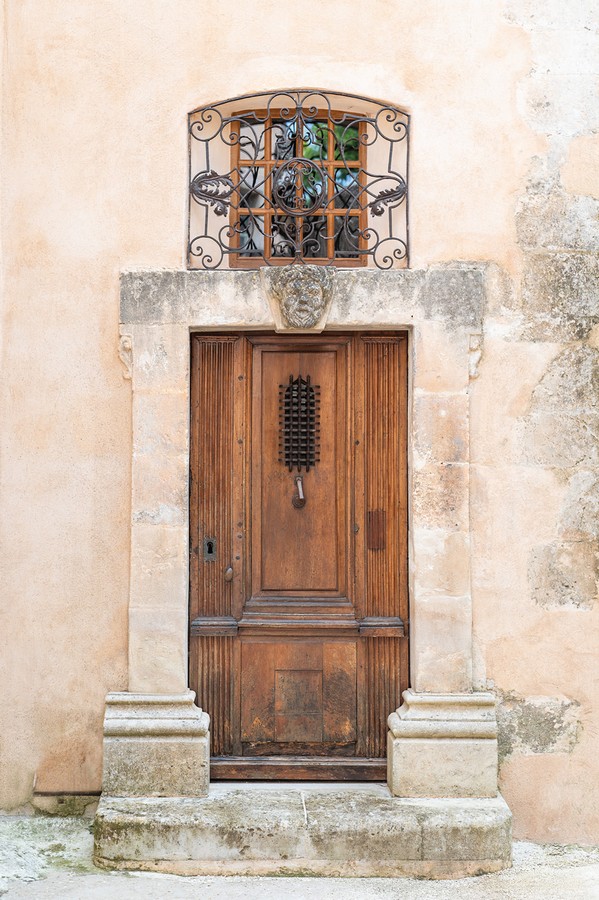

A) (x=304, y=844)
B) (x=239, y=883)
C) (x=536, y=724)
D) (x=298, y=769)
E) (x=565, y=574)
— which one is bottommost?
(x=239, y=883)

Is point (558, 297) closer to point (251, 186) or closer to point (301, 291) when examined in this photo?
point (301, 291)

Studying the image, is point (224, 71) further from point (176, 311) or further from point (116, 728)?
point (116, 728)

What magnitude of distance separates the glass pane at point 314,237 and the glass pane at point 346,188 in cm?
13

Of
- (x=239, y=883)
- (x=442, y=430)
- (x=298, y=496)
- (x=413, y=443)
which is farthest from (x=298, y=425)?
(x=239, y=883)

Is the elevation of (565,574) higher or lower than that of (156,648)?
higher

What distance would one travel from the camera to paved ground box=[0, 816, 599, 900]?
4.22m

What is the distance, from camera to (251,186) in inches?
200

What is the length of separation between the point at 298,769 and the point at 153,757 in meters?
0.76

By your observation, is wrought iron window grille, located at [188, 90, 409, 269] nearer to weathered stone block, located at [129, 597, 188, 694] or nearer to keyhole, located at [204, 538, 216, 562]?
keyhole, located at [204, 538, 216, 562]

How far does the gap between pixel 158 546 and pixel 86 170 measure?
192 centimetres

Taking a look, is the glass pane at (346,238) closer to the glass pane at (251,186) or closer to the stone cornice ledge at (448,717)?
the glass pane at (251,186)

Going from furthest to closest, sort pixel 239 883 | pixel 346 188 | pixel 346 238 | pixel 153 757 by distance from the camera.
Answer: pixel 346 238 < pixel 346 188 < pixel 153 757 < pixel 239 883

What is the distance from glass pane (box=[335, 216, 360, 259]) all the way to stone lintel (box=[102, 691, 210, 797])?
8.18 feet

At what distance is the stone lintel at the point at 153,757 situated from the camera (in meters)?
4.73
